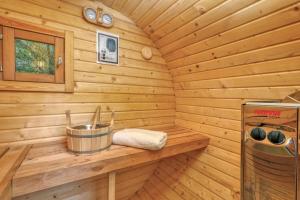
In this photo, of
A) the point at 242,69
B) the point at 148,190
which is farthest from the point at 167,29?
the point at 148,190

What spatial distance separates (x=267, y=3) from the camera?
957mm

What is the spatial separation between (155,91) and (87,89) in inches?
31.7

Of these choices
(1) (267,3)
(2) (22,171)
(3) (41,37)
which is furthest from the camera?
(3) (41,37)

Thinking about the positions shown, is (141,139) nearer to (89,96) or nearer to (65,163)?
(65,163)

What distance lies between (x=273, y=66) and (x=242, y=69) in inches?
8.4

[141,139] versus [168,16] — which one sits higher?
[168,16]

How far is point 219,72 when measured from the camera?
58.4 inches

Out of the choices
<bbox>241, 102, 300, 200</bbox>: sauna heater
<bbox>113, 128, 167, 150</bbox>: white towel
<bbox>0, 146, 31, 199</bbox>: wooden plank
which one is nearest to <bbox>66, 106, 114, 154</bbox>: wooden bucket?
<bbox>113, 128, 167, 150</bbox>: white towel

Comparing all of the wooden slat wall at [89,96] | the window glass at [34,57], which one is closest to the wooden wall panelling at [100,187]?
the wooden slat wall at [89,96]

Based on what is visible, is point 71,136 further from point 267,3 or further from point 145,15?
point 267,3

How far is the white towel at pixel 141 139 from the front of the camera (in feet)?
3.99

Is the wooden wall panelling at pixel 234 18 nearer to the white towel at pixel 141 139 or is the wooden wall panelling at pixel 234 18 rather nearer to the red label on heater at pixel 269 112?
the red label on heater at pixel 269 112

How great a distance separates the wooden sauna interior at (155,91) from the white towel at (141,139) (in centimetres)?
8

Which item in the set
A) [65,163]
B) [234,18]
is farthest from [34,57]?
[234,18]
